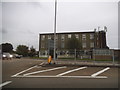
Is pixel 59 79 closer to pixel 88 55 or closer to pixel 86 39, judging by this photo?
pixel 88 55

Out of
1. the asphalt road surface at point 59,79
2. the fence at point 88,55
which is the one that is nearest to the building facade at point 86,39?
the fence at point 88,55

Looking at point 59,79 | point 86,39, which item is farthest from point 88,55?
point 86,39

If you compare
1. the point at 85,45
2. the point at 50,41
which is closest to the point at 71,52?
the point at 50,41

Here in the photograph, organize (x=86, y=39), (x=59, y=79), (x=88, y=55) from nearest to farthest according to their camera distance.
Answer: (x=59, y=79)
(x=88, y=55)
(x=86, y=39)

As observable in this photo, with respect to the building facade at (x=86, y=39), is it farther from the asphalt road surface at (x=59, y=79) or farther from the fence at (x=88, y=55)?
the asphalt road surface at (x=59, y=79)

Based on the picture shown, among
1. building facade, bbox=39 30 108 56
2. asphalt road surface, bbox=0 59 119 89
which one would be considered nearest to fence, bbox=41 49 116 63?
asphalt road surface, bbox=0 59 119 89

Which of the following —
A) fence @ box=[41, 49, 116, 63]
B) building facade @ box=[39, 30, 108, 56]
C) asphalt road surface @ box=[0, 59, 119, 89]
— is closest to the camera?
asphalt road surface @ box=[0, 59, 119, 89]

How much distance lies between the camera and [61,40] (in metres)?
63.0

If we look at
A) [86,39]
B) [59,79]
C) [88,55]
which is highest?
[86,39]

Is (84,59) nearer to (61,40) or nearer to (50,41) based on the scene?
(50,41)

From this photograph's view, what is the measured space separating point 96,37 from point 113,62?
42740 mm

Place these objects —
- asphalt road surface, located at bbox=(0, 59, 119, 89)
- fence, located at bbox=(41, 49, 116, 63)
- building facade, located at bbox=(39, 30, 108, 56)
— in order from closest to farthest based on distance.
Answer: asphalt road surface, located at bbox=(0, 59, 119, 89) < fence, located at bbox=(41, 49, 116, 63) < building facade, located at bbox=(39, 30, 108, 56)

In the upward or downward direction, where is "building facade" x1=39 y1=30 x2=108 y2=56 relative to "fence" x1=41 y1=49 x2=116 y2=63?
upward

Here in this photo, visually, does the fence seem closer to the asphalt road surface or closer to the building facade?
the asphalt road surface
